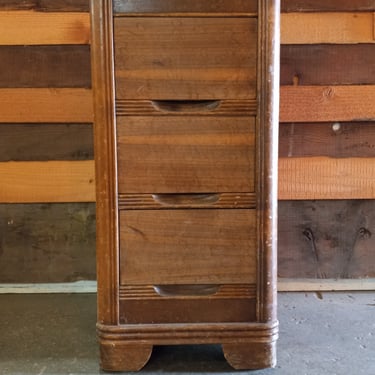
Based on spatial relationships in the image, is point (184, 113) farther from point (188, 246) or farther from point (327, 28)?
point (327, 28)

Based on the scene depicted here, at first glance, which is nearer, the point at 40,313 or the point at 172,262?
the point at 172,262

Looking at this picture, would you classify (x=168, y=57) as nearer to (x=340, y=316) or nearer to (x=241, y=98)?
(x=241, y=98)

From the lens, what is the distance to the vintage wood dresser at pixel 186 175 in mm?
1113

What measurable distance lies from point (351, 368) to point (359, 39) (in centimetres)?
91

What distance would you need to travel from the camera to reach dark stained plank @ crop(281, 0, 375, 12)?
1562 mm

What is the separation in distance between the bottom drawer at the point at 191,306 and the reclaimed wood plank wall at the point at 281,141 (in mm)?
513

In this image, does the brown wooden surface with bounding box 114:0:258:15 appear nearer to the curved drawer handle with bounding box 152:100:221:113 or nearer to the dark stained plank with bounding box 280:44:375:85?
the curved drawer handle with bounding box 152:100:221:113

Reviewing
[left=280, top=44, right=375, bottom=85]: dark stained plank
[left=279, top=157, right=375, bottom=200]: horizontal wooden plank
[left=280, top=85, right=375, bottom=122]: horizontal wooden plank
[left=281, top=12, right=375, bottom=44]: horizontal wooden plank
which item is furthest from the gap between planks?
[left=281, top=12, right=375, bottom=44]: horizontal wooden plank

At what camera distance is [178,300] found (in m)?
1.18

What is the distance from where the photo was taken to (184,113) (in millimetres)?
1134

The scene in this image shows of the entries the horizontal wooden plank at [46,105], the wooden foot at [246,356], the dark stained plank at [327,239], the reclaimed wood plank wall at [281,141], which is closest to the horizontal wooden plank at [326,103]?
the reclaimed wood plank wall at [281,141]

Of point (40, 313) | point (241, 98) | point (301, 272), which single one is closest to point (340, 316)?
point (301, 272)

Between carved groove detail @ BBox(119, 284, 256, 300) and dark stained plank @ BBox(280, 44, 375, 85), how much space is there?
26.8 inches

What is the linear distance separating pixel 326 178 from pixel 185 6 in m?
0.74
